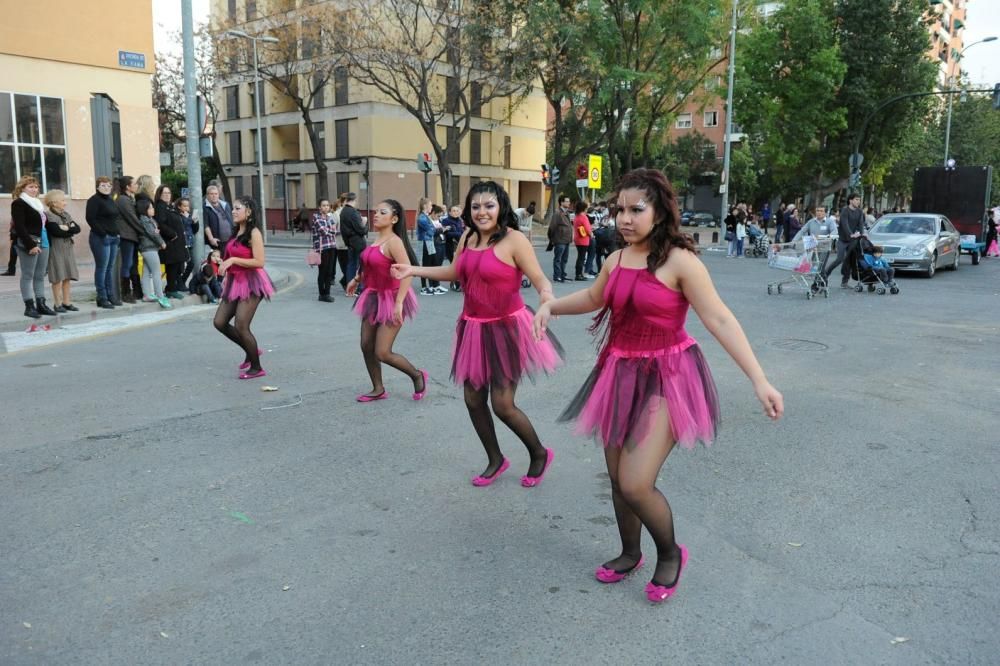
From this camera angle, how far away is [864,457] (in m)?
5.34

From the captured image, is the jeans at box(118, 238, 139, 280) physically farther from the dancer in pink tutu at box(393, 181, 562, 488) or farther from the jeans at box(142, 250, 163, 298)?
the dancer in pink tutu at box(393, 181, 562, 488)

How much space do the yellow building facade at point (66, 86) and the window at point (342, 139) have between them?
24.8 metres

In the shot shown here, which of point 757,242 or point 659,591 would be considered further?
point 757,242

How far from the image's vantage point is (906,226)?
63.4 ft

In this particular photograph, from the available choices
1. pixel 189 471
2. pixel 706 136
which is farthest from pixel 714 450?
pixel 706 136

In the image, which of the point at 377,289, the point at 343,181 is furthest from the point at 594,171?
the point at 377,289

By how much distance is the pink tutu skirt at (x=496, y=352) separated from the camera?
4625 millimetres

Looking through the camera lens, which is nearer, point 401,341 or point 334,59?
point 401,341

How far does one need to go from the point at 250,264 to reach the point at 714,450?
177 inches

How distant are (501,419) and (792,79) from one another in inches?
1539

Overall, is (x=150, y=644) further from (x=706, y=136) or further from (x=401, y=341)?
(x=706, y=136)

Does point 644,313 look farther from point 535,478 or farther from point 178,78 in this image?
point 178,78

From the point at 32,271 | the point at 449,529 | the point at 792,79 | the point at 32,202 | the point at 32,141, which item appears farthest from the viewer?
the point at 792,79

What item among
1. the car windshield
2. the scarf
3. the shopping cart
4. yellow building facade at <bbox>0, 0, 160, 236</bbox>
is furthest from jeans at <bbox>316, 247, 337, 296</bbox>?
the car windshield
